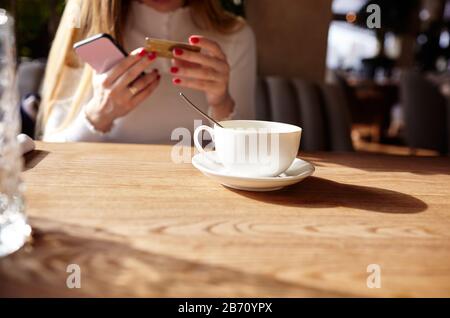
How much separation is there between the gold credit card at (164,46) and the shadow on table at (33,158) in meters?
0.29

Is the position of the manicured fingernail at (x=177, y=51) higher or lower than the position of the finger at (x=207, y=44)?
lower

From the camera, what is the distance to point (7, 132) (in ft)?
1.47

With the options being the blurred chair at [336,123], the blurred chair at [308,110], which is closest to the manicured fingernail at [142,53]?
the blurred chair at [308,110]

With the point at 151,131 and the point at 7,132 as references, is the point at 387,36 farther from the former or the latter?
the point at 7,132

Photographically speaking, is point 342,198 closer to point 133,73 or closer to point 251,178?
point 251,178

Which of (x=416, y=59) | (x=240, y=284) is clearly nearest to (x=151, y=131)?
(x=240, y=284)

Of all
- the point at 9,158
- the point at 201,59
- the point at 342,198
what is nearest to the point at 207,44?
the point at 201,59

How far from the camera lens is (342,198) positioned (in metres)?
0.63

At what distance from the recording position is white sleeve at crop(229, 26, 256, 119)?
1.42 metres

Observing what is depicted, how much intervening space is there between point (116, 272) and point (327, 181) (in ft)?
1.41

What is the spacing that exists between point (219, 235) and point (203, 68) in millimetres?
661

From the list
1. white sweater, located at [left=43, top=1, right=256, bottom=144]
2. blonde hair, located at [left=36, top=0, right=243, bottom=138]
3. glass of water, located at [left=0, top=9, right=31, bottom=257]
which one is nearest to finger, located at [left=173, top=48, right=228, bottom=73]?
white sweater, located at [left=43, top=1, right=256, bottom=144]

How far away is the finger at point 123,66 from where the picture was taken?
0.95 m

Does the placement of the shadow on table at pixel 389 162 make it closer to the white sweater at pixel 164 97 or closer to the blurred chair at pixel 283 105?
the white sweater at pixel 164 97
